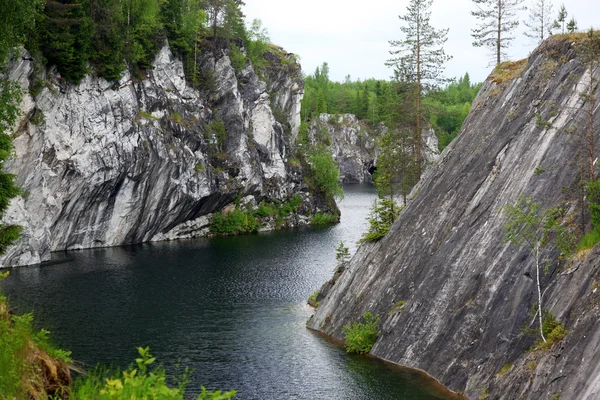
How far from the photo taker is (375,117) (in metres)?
150

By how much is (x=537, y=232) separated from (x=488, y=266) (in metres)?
2.58

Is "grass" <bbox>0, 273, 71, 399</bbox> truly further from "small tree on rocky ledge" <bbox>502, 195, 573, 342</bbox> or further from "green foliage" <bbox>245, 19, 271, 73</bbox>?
"green foliage" <bbox>245, 19, 271, 73</bbox>

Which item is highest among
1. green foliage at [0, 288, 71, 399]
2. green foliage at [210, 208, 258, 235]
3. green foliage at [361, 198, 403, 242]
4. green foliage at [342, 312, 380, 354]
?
green foliage at [0, 288, 71, 399]

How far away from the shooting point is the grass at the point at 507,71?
107 feet

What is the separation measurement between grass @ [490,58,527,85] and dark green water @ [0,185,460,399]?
17.5 meters

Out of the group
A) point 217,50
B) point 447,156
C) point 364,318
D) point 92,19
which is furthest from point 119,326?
point 217,50

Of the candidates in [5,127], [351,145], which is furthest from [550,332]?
[351,145]

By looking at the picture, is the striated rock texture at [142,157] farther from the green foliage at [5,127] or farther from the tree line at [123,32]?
the green foliage at [5,127]

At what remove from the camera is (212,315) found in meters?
37.3

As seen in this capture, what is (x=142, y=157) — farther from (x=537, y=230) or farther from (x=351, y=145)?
(x=351, y=145)

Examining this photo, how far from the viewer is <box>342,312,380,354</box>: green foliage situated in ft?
93.8

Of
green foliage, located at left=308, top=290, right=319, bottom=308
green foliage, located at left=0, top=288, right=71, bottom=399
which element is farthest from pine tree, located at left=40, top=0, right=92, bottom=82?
green foliage, located at left=0, top=288, right=71, bottom=399

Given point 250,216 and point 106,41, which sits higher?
point 106,41

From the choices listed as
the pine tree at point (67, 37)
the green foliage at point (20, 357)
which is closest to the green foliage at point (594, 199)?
the green foliage at point (20, 357)
